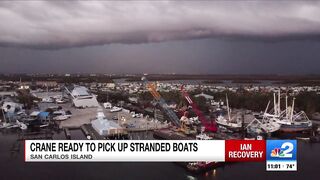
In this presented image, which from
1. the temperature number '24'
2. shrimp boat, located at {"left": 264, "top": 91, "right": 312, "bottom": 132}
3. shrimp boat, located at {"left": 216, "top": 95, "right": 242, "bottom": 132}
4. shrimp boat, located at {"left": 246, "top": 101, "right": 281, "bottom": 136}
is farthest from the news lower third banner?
shrimp boat, located at {"left": 264, "top": 91, "right": 312, "bottom": 132}

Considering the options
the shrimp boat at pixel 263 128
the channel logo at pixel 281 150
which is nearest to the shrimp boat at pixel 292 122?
the shrimp boat at pixel 263 128

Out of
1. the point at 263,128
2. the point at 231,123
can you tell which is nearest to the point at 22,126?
the point at 231,123

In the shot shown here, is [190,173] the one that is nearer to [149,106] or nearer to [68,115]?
[68,115]

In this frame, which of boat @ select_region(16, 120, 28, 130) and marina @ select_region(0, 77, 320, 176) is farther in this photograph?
boat @ select_region(16, 120, 28, 130)

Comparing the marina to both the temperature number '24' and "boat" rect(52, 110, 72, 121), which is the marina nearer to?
"boat" rect(52, 110, 72, 121)

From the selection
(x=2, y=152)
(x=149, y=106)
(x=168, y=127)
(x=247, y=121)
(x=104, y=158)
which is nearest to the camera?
(x=104, y=158)

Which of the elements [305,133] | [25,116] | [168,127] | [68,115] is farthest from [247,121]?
[25,116]

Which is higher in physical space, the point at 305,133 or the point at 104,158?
the point at 104,158

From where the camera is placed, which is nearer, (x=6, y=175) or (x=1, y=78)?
(x=6, y=175)
